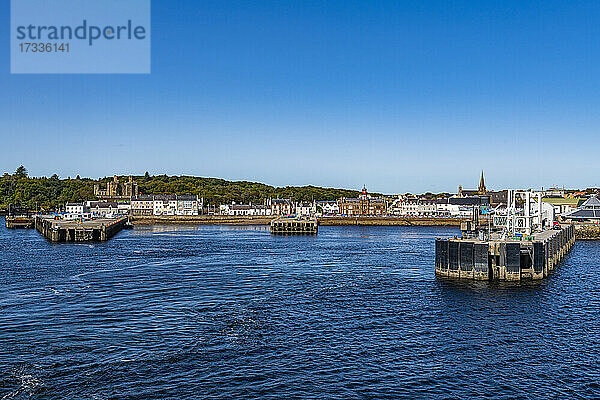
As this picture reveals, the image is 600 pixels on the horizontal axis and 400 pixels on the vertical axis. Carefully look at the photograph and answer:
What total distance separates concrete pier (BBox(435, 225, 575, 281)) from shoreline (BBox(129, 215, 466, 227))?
4772 inches

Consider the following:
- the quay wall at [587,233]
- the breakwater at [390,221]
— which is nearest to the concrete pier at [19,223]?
the breakwater at [390,221]

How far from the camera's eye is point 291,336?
31.3m

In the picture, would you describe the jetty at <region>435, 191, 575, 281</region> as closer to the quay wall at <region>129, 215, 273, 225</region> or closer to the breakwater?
the breakwater

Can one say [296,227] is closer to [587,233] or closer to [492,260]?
[587,233]

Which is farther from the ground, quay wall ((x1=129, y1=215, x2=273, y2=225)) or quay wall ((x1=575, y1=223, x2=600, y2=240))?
quay wall ((x1=129, y1=215, x2=273, y2=225))

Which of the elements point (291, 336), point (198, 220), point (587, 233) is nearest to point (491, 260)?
point (291, 336)

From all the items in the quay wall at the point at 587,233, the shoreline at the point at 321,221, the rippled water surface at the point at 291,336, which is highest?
the shoreline at the point at 321,221

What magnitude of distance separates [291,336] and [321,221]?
14990 cm

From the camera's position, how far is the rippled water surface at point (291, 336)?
2391 centimetres

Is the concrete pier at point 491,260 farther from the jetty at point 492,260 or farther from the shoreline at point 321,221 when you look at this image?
the shoreline at point 321,221

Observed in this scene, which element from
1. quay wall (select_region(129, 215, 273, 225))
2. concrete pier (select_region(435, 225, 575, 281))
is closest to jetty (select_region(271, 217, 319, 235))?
quay wall (select_region(129, 215, 273, 225))

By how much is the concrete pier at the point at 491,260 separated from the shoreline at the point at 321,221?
4772 inches

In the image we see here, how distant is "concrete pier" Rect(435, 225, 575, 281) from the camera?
164ft

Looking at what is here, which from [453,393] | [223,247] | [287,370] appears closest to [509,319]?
[453,393]
